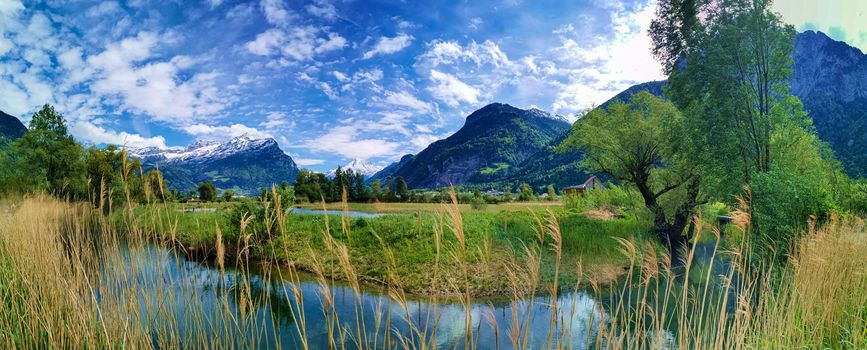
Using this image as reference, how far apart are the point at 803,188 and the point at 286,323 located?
14309mm

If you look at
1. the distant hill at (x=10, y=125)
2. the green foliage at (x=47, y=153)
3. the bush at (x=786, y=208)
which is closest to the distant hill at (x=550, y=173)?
the green foliage at (x=47, y=153)

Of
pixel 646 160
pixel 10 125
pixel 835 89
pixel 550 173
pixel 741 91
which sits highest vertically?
pixel 10 125

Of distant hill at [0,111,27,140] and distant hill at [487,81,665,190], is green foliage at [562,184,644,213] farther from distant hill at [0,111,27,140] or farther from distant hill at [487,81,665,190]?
distant hill at [0,111,27,140]

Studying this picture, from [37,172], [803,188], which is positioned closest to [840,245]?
[803,188]

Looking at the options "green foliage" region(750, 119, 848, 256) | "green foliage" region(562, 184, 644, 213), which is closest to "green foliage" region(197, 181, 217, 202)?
"green foliage" region(562, 184, 644, 213)

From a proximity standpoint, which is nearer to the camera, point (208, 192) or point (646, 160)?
point (646, 160)

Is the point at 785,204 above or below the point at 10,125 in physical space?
below

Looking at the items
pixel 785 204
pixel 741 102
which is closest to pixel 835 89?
pixel 741 102

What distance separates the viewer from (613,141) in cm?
2464

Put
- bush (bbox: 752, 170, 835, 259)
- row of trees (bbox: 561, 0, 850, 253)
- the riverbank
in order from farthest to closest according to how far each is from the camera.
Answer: the riverbank < row of trees (bbox: 561, 0, 850, 253) < bush (bbox: 752, 170, 835, 259)

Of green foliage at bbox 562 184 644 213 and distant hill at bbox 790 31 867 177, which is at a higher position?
distant hill at bbox 790 31 867 177

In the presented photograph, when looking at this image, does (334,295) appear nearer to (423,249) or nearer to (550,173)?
(423,249)

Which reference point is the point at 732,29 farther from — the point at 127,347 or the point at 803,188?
the point at 127,347

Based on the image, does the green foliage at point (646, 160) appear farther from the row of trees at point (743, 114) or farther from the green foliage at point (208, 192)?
the green foliage at point (208, 192)
